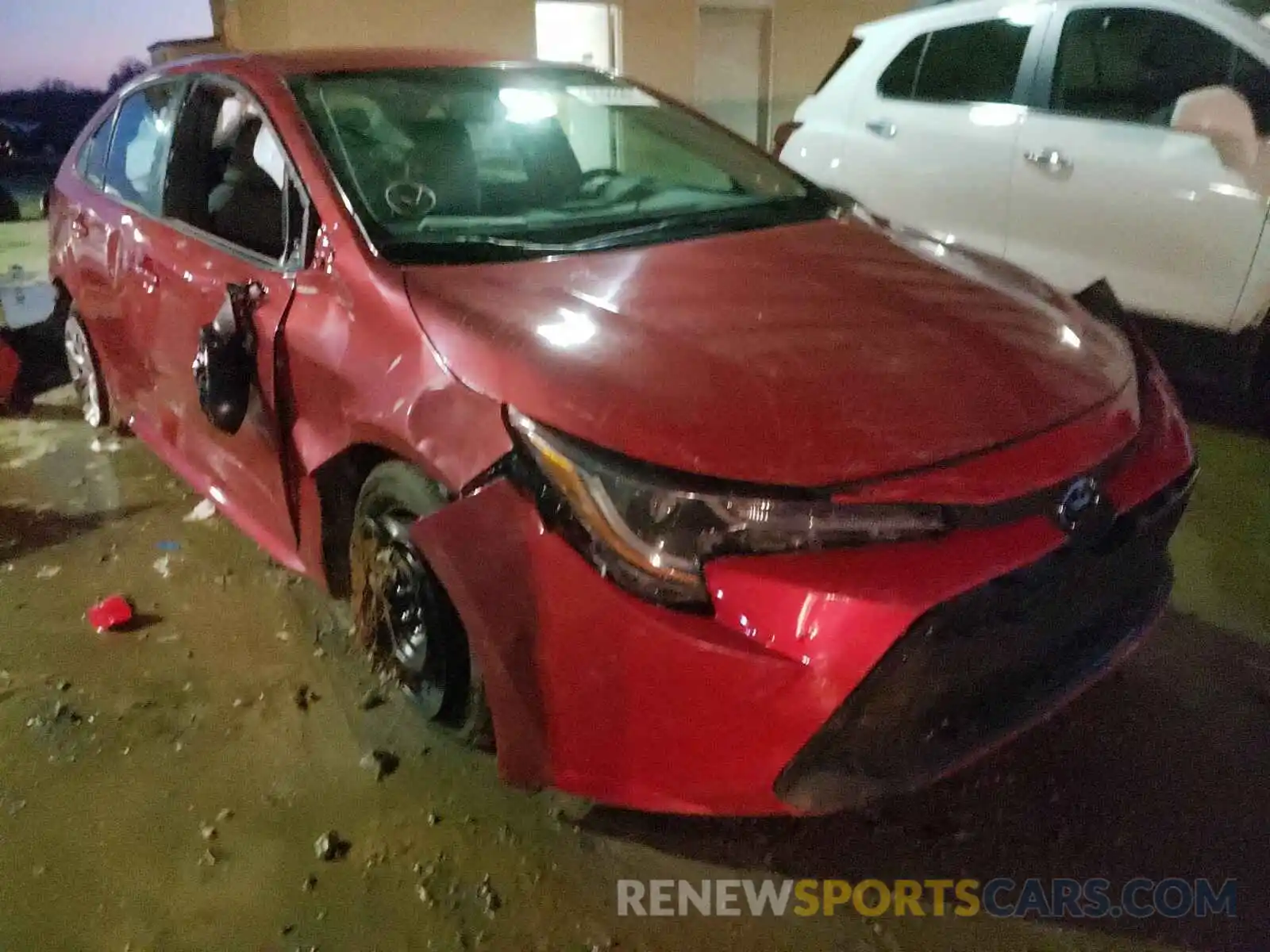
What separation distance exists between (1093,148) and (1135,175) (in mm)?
224

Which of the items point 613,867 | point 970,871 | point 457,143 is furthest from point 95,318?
point 970,871

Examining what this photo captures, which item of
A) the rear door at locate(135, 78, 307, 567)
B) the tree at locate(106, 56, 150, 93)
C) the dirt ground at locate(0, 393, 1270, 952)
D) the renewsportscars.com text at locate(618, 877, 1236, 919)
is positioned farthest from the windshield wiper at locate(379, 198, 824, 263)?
the tree at locate(106, 56, 150, 93)

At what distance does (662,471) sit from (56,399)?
4286 millimetres

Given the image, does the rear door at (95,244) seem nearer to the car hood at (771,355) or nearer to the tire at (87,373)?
the tire at (87,373)

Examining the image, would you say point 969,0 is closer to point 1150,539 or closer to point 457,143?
point 457,143

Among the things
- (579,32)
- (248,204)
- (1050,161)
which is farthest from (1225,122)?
(579,32)

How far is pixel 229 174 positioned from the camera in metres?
2.83

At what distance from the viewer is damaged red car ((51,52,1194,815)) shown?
162 centimetres

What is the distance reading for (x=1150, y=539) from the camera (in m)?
1.96

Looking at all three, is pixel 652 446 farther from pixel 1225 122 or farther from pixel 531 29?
pixel 531 29

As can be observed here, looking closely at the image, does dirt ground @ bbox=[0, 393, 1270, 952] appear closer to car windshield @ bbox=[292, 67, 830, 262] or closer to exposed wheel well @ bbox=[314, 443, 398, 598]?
exposed wheel well @ bbox=[314, 443, 398, 598]

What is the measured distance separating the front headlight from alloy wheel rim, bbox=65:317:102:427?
125 inches

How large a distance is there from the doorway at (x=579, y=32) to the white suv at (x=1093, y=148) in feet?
14.4

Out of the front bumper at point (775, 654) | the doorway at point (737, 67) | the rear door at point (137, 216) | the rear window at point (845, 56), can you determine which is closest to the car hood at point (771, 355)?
the front bumper at point (775, 654)
